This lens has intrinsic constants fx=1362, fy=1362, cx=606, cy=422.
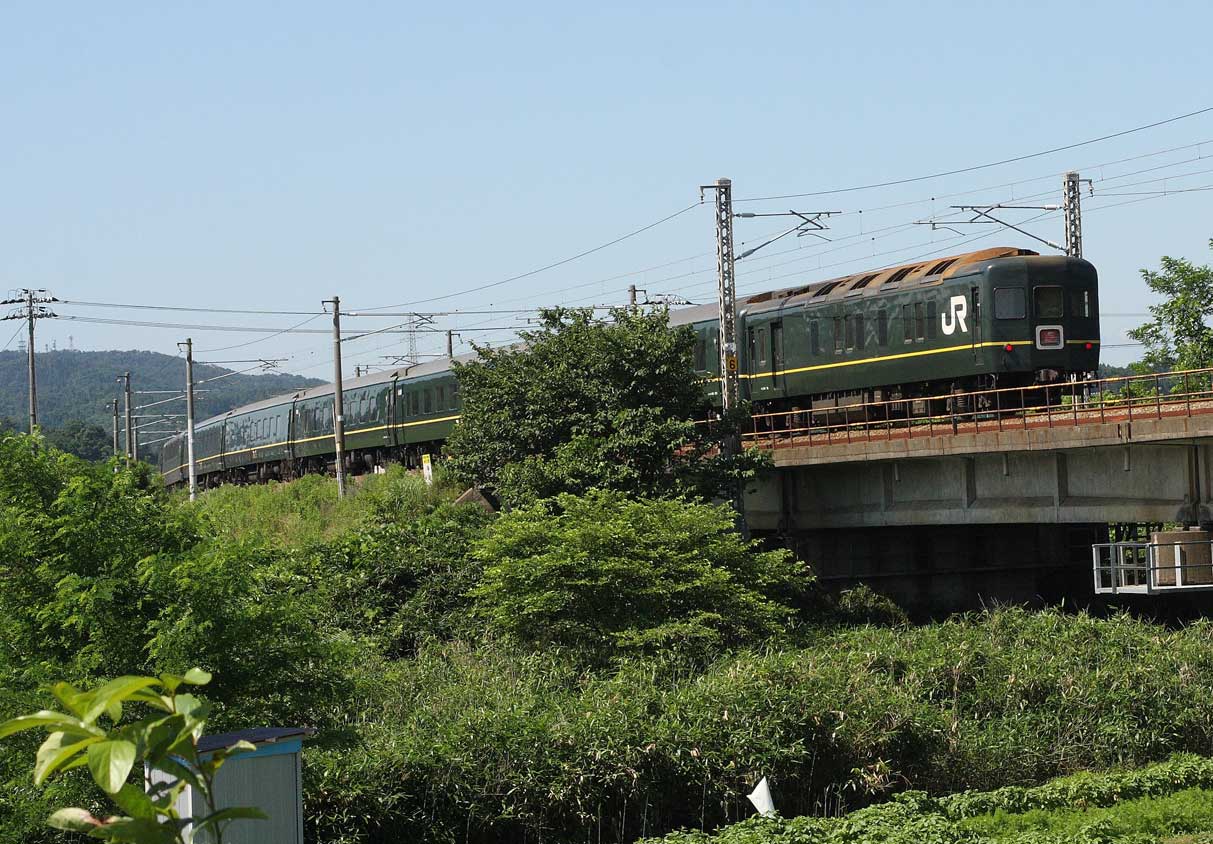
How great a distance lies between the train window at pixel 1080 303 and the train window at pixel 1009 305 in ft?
4.48

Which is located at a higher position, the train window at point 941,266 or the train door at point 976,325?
the train window at point 941,266

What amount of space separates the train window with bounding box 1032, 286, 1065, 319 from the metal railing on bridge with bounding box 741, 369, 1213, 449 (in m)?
1.77

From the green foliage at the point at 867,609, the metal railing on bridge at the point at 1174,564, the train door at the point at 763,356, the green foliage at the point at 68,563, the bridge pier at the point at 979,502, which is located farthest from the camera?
the train door at the point at 763,356

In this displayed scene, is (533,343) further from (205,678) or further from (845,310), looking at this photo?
(205,678)

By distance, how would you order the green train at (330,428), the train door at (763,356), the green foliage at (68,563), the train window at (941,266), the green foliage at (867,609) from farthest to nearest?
the green train at (330,428)
the train door at (763,356)
the green foliage at (867,609)
the train window at (941,266)
the green foliage at (68,563)

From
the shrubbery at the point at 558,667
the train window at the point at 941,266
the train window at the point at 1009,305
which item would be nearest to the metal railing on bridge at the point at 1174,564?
the shrubbery at the point at 558,667

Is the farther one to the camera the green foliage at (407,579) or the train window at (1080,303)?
the train window at (1080,303)

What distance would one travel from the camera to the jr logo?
33.5 meters

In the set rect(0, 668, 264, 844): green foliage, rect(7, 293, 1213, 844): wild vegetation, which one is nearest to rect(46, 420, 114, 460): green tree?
rect(7, 293, 1213, 844): wild vegetation

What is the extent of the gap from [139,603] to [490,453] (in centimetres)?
1992

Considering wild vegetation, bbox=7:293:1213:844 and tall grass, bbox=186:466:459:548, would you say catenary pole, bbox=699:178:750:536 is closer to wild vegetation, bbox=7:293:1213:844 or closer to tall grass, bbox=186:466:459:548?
wild vegetation, bbox=7:293:1213:844

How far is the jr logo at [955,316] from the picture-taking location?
33500mm

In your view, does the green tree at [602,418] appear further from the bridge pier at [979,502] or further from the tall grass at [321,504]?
the tall grass at [321,504]

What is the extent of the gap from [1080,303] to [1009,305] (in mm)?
1953
